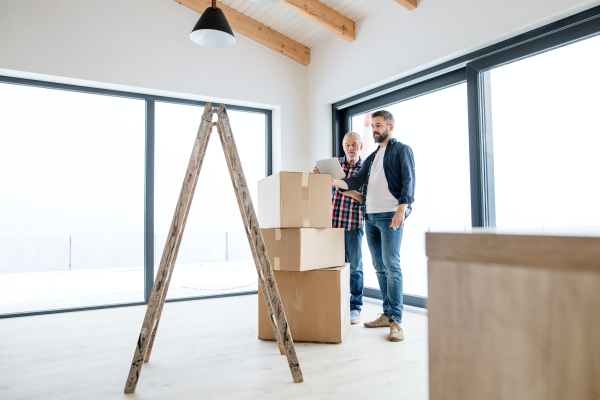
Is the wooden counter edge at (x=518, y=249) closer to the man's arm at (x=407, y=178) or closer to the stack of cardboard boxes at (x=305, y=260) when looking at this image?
the stack of cardboard boxes at (x=305, y=260)

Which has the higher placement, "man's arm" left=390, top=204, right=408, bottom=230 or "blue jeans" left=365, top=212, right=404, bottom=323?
"man's arm" left=390, top=204, right=408, bottom=230

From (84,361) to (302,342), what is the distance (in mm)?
1106

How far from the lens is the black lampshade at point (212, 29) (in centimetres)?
229

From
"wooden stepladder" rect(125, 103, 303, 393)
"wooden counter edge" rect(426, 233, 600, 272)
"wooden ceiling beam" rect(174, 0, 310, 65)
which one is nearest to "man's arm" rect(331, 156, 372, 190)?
"wooden stepladder" rect(125, 103, 303, 393)

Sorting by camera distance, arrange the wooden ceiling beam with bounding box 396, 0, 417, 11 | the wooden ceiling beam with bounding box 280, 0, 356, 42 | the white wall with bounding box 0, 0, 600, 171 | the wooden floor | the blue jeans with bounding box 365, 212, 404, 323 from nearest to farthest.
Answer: the wooden floor → the blue jeans with bounding box 365, 212, 404, 323 → the white wall with bounding box 0, 0, 600, 171 → the wooden ceiling beam with bounding box 396, 0, 417, 11 → the wooden ceiling beam with bounding box 280, 0, 356, 42

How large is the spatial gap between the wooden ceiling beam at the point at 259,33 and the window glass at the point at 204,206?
2.39 feet

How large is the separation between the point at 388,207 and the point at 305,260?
668 mm

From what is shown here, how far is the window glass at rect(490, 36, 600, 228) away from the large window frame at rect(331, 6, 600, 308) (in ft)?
0.15

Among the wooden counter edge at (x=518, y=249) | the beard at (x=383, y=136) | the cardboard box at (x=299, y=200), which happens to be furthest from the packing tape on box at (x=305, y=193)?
the wooden counter edge at (x=518, y=249)

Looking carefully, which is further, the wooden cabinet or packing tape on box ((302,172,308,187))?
packing tape on box ((302,172,308,187))

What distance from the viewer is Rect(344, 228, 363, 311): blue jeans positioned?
278cm

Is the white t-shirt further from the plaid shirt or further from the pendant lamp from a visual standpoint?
the pendant lamp

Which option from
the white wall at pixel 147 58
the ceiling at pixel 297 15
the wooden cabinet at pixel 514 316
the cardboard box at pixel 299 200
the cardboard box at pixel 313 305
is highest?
the ceiling at pixel 297 15

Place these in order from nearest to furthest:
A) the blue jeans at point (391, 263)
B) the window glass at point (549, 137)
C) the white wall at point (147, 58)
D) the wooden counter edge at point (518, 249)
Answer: the wooden counter edge at point (518, 249)
the window glass at point (549, 137)
the blue jeans at point (391, 263)
the white wall at point (147, 58)
